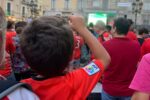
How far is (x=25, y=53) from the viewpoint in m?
1.79

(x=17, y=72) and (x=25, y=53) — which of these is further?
(x=17, y=72)

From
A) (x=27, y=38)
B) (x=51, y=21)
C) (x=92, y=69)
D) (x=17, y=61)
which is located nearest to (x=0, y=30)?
(x=27, y=38)

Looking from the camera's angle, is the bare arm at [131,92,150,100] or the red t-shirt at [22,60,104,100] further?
the bare arm at [131,92,150,100]

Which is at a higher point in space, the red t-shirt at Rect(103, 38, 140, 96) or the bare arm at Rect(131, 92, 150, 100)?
the bare arm at Rect(131, 92, 150, 100)

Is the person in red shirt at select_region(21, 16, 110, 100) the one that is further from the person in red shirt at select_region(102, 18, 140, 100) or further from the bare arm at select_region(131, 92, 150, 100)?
the person in red shirt at select_region(102, 18, 140, 100)

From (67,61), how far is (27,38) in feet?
0.72

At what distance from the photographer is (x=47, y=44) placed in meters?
1.73

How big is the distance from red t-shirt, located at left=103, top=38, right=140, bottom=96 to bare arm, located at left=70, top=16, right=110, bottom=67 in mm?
1812

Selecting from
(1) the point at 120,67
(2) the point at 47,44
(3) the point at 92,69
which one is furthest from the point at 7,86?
(1) the point at 120,67

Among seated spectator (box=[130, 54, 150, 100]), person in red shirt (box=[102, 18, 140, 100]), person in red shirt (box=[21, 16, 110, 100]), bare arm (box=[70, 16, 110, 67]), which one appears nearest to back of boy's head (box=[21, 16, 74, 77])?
person in red shirt (box=[21, 16, 110, 100])

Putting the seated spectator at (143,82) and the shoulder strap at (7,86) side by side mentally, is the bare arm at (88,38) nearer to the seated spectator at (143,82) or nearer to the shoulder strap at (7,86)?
the seated spectator at (143,82)

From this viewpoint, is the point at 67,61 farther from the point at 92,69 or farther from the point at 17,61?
the point at 17,61

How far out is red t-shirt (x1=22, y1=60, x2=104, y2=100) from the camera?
1826 mm

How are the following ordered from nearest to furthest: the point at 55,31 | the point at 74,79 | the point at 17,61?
the point at 55,31
the point at 74,79
the point at 17,61
